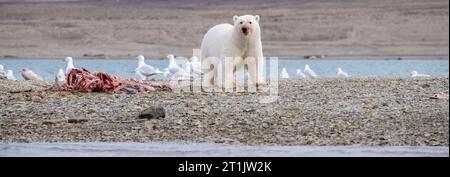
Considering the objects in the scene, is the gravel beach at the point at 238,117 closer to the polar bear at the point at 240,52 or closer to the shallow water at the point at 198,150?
the shallow water at the point at 198,150

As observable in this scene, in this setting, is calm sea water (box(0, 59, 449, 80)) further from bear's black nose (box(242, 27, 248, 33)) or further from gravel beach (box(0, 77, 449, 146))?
gravel beach (box(0, 77, 449, 146))

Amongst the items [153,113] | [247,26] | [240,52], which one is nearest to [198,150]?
[153,113]

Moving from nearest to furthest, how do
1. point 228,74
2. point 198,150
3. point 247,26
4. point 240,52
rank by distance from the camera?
point 198,150 < point 247,26 < point 228,74 < point 240,52

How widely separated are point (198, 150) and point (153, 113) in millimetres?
1919

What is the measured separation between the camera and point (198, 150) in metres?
9.96

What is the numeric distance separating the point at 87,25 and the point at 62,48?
347 inches

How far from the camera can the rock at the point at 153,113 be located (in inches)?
464

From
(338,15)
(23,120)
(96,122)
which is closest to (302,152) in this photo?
(96,122)

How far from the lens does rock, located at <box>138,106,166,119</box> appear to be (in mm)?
11789

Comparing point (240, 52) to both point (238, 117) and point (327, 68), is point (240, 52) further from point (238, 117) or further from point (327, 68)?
point (327, 68)

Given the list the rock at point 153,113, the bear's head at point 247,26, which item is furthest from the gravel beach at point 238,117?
the bear's head at point 247,26

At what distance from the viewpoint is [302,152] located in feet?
32.2

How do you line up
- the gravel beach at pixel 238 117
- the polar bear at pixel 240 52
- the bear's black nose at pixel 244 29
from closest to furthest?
the gravel beach at pixel 238 117, the bear's black nose at pixel 244 29, the polar bear at pixel 240 52

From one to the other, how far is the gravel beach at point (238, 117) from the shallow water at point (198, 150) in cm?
28
